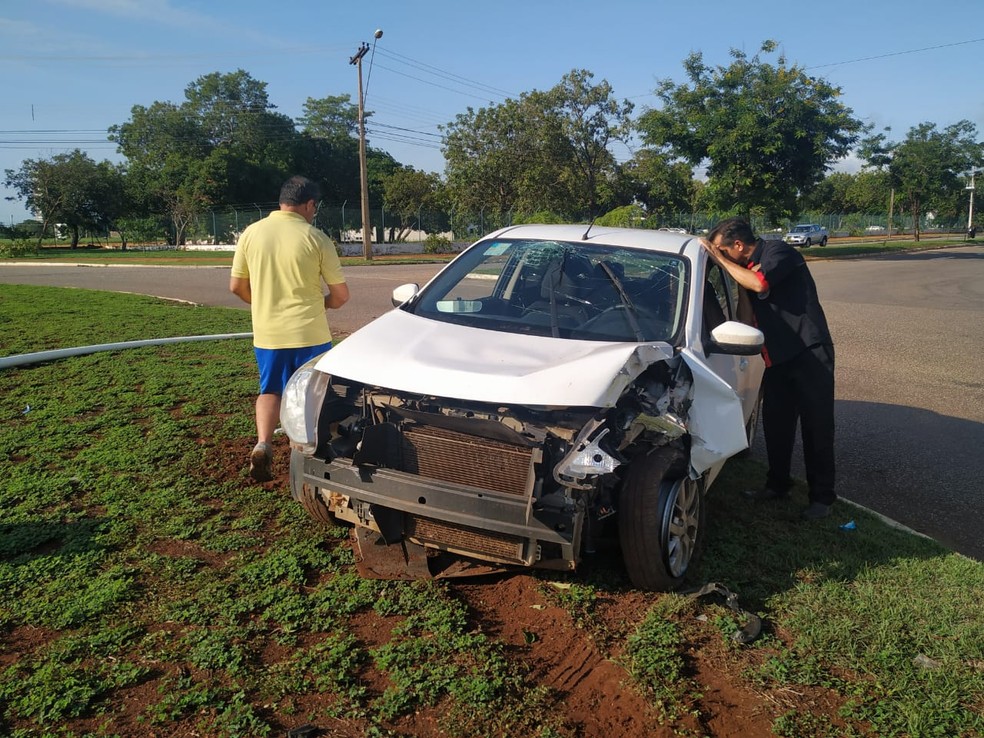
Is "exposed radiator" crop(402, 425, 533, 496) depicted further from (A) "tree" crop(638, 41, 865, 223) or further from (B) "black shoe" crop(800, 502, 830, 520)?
(A) "tree" crop(638, 41, 865, 223)

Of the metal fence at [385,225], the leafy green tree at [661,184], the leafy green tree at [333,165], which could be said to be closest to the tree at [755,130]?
the leafy green tree at [661,184]

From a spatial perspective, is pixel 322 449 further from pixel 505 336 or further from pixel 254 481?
pixel 254 481

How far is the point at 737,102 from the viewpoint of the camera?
110 ft

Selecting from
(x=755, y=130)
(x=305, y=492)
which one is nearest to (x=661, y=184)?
(x=755, y=130)

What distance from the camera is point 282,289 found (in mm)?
4820

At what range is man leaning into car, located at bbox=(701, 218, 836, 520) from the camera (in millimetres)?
4750

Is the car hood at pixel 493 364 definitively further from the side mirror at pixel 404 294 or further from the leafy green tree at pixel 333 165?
the leafy green tree at pixel 333 165

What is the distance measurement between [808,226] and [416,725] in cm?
5553

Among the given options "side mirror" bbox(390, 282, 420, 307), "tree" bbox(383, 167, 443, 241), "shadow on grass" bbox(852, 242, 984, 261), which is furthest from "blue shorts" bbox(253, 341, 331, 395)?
"tree" bbox(383, 167, 443, 241)

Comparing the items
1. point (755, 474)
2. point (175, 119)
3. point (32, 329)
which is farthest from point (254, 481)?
point (175, 119)

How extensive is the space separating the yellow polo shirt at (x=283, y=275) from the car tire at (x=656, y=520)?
2.36 m

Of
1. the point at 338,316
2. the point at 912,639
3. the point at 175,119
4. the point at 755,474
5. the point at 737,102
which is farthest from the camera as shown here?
the point at 175,119

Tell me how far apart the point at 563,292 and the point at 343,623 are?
7.60ft

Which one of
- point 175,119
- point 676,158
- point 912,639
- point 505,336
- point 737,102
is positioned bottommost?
point 912,639
